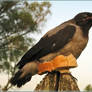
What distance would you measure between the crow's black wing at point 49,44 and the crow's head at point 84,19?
0.14 meters

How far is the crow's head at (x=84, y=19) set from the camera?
388 cm

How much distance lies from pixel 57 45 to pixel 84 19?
55cm

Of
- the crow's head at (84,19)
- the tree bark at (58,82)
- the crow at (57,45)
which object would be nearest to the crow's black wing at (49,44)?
the crow at (57,45)

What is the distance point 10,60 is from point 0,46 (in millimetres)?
743

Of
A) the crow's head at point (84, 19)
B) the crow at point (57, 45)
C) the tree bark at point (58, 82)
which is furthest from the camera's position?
the crow's head at point (84, 19)

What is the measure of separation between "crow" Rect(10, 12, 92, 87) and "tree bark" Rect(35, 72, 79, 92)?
0.20 m

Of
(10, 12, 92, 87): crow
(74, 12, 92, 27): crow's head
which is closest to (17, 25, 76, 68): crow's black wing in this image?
(10, 12, 92, 87): crow

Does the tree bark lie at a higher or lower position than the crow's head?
lower

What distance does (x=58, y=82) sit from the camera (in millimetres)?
3535

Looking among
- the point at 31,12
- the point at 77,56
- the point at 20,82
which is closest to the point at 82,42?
the point at 77,56

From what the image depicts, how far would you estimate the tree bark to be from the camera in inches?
135

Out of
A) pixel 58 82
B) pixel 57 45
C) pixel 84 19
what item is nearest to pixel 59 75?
pixel 58 82

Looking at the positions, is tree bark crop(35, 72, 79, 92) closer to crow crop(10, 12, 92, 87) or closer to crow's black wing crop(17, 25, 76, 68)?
crow crop(10, 12, 92, 87)

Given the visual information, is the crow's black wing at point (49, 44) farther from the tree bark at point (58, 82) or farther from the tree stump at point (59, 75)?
the tree bark at point (58, 82)
